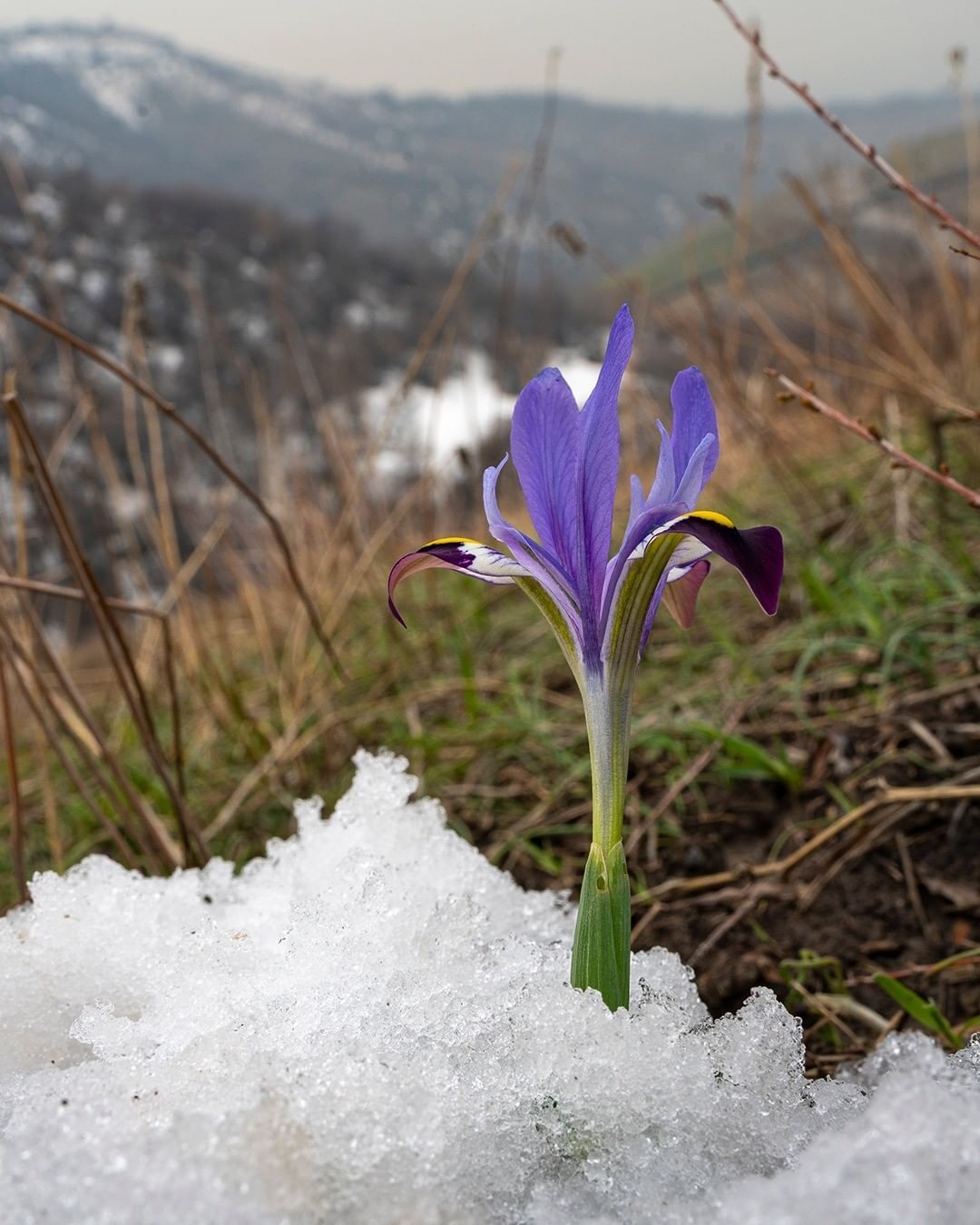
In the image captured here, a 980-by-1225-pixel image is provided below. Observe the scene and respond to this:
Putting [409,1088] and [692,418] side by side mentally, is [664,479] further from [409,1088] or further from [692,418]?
[409,1088]

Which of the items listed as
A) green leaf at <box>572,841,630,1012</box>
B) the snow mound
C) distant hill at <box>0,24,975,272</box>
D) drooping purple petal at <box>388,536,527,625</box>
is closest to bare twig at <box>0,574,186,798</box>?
the snow mound

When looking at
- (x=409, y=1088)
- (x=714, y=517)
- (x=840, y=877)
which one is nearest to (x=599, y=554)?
(x=714, y=517)

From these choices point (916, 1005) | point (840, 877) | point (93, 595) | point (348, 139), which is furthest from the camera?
point (348, 139)

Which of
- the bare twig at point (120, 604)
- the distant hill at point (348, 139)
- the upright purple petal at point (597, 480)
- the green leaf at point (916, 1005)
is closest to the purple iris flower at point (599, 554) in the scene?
the upright purple petal at point (597, 480)

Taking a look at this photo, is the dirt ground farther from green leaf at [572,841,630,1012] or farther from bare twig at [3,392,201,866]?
bare twig at [3,392,201,866]

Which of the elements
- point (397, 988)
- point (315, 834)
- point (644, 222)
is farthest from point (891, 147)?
point (644, 222)

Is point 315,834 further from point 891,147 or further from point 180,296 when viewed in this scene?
point 180,296

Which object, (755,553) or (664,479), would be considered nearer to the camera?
(755,553)
